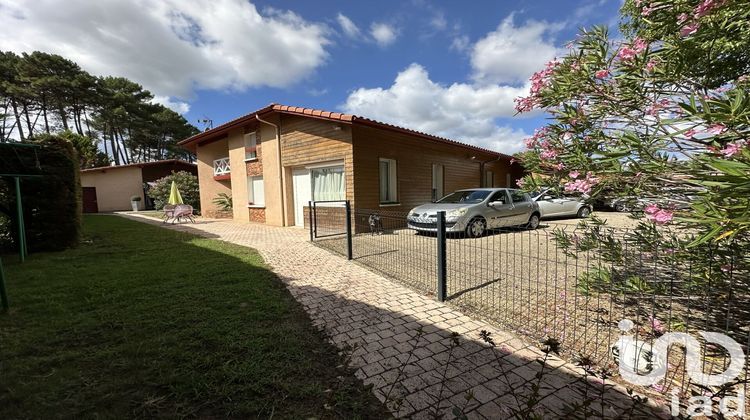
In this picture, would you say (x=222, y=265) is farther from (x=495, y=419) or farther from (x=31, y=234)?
(x=495, y=419)

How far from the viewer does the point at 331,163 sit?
428 inches

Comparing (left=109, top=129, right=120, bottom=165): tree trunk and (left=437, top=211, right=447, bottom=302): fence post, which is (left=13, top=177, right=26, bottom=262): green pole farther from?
(left=109, top=129, right=120, bottom=165): tree trunk

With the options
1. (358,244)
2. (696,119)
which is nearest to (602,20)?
(696,119)

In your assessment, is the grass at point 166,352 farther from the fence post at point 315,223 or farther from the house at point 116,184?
the house at point 116,184

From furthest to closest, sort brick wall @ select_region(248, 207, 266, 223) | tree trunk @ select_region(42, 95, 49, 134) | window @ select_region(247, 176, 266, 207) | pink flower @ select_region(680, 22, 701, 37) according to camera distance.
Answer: tree trunk @ select_region(42, 95, 49, 134) < window @ select_region(247, 176, 266, 207) < brick wall @ select_region(248, 207, 266, 223) < pink flower @ select_region(680, 22, 701, 37)

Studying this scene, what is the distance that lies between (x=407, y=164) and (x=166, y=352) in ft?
33.8

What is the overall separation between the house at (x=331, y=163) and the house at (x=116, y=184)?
43.1 ft

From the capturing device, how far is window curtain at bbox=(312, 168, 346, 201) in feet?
35.2

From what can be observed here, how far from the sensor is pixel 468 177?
15.5 m

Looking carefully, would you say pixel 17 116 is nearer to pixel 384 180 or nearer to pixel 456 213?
pixel 384 180

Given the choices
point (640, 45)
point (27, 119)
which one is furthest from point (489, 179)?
point (27, 119)

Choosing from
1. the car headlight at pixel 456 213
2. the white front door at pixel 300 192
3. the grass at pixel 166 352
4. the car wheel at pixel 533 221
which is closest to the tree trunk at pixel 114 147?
the white front door at pixel 300 192

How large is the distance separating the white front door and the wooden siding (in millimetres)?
2732

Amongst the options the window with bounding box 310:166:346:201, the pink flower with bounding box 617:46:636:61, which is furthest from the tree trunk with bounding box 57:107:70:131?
the pink flower with bounding box 617:46:636:61
